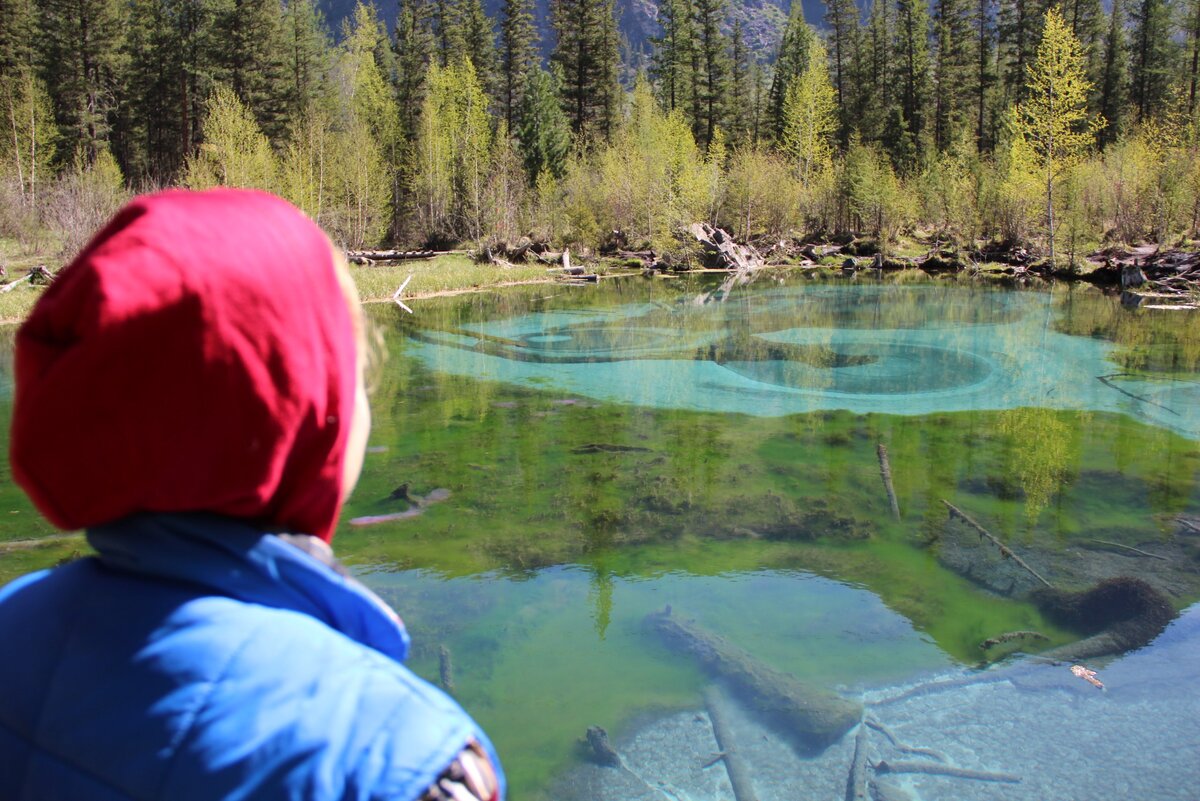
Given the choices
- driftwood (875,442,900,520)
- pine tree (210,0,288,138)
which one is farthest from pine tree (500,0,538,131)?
driftwood (875,442,900,520)

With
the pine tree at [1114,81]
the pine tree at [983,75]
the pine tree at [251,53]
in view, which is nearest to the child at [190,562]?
the pine tree at [251,53]

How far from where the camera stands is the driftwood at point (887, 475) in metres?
6.16

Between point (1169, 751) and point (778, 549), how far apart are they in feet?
7.61

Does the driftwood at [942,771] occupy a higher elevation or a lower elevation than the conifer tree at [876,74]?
lower

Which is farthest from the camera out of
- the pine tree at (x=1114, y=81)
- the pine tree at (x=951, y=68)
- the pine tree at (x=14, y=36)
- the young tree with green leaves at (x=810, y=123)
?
the pine tree at (x=951, y=68)

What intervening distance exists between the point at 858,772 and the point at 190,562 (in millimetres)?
3191

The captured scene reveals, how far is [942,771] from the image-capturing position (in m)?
3.42

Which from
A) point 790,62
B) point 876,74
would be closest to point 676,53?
point 790,62

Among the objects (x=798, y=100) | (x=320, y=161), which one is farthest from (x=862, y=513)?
Result: (x=798, y=100)

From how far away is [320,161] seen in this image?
31.6 meters

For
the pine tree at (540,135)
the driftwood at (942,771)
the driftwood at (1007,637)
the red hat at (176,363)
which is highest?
the pine tree at (540,135)

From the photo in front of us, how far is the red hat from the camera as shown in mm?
795

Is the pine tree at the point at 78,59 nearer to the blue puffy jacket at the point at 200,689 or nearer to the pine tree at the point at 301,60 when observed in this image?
the pine tree at the point at 301,60

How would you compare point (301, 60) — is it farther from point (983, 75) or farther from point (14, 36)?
point (983, 75)
